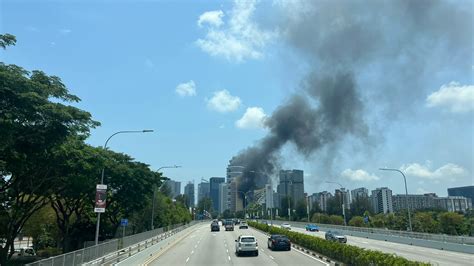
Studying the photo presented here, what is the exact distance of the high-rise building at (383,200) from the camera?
137 meters

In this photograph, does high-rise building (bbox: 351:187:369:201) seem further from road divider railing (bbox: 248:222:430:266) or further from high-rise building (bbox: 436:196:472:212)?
road divider railing (bbox: 248:222:430:266)

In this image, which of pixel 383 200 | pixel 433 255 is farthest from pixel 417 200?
pixel 433 255

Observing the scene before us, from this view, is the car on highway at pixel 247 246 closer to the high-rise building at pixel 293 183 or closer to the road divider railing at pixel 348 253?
the road divider railing at pixel 348 253

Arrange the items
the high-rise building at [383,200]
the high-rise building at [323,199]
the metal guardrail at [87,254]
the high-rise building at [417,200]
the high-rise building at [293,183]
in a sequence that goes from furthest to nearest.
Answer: the high-rise building at [293,183] → the high-rise building at [323,199] → the high-rise building at [417,200] → the high-rise building at [383,200] → the metal guardrail at [87,254]

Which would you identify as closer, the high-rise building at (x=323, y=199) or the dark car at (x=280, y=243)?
the dark car at (x=280, y=243)

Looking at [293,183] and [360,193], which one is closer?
[360,193]

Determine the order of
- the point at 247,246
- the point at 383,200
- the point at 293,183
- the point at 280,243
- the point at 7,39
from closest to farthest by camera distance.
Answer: the point at 7,39 → the point at 247,246 → the point at 280,243 → the point at 383,200 → the point at 293,183

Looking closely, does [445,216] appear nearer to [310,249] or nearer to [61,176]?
[310,249]

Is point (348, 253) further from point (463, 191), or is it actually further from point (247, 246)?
point (463, 191)

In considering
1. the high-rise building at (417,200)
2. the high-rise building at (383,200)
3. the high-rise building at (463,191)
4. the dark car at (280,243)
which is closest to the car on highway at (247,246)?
the dark car at (280,243)

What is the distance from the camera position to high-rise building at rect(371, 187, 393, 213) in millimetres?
136625

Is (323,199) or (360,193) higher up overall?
(360,193)

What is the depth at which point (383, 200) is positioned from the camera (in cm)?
14088

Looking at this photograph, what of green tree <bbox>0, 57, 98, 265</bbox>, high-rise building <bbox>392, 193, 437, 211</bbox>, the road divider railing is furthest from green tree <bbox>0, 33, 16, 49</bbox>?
high-rise building <bbox>392, 193, 437, 211</bbox>
